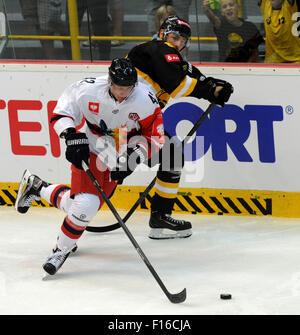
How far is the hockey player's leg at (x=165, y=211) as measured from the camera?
16.3 feet

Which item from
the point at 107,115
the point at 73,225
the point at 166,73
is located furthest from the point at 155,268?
the point at 166,73

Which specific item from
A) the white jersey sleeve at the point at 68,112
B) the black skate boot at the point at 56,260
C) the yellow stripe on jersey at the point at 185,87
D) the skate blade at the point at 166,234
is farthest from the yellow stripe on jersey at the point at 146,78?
the black skate boot at the point at 56,260

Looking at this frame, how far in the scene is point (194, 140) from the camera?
17.4 ft

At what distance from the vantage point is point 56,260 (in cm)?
426

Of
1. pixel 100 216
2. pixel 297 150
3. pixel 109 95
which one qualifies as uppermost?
pixel 109 95

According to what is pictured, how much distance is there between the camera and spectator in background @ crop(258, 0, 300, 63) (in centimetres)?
508

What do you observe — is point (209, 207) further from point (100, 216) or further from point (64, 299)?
point (64, 299)

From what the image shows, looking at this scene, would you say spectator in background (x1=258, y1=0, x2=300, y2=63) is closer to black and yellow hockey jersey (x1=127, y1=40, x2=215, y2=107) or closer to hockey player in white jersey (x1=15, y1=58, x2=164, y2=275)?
black and yellow hockey jersey (x1=127, y1=40, x2=215, y2=107)

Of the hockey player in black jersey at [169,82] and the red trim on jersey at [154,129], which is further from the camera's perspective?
the hockey player in black jersey at [169,82]

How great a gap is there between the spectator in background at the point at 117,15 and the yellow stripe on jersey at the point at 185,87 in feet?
2.63

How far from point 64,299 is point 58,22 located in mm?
2213

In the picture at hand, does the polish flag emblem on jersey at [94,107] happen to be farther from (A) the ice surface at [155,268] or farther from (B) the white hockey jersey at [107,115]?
(A) the ice surface at [155,268]

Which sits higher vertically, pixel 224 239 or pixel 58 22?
pixel 58 22

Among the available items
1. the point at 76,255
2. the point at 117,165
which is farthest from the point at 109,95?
the point at 76,255
